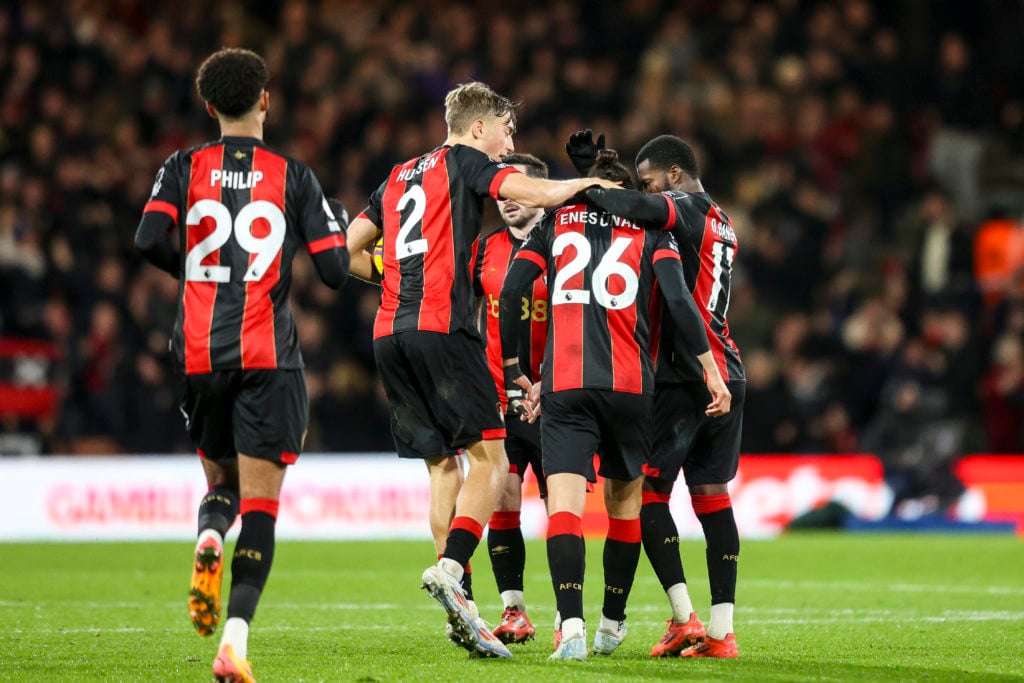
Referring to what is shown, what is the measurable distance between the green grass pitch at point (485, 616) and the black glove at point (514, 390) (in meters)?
1.09

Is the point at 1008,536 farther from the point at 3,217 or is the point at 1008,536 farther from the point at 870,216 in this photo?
the point at 3,217

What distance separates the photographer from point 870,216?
59.9 feet

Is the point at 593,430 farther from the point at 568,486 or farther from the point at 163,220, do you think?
the point at 163,220

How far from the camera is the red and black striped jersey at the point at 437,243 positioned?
618 cm

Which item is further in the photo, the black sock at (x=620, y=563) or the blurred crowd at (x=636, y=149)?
the blurred crowd at (x=636, y=149)

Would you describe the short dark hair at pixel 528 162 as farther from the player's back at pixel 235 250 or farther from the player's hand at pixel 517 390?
the player's back at pixel 235 250

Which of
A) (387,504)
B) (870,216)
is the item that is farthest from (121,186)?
(870,216)

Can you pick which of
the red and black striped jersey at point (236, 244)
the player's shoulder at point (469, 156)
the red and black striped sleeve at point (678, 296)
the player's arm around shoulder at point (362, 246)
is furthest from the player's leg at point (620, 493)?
the red and black striped jersey at point (236, 244)

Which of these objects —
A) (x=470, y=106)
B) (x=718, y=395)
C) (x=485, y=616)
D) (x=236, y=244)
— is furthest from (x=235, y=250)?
(x=485, y=616)

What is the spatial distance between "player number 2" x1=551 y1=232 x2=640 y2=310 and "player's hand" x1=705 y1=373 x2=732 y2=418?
18.7 inches

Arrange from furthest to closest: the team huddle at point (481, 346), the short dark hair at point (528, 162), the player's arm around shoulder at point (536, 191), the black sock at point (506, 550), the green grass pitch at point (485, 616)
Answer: the short dark hair at point (528, 162) → the black sock at point (506, 550) → the player's arm around shoulder at point (536, 191) → the green grass pitch at point (485, 616) → the team huddle at point (481, 346)

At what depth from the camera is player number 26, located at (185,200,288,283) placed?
5.29 m

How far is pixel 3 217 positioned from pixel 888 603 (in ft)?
33.4

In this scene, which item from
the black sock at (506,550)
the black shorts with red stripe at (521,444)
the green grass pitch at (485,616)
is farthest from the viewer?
the black shorts with red stripe at (521,444)
